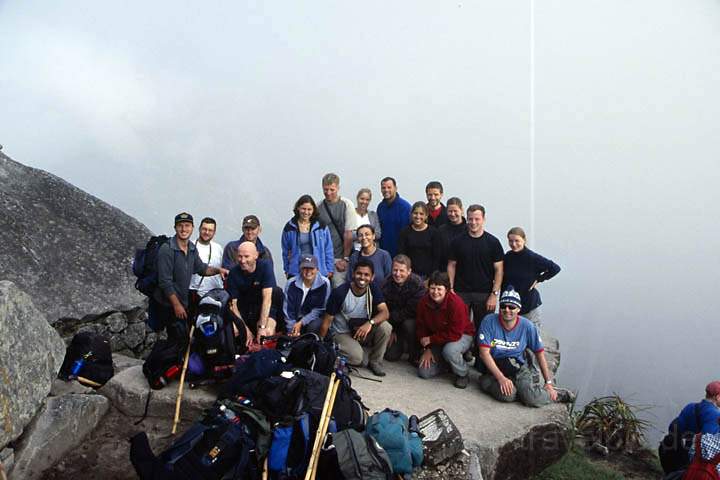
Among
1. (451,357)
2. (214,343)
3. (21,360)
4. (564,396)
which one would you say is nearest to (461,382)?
(451,357)

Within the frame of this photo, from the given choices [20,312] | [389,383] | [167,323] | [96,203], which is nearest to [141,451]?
[20,312]

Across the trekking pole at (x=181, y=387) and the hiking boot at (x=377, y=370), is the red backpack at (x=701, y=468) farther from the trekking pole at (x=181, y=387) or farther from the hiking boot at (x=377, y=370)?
the trekking pole at (x=181, y=387)

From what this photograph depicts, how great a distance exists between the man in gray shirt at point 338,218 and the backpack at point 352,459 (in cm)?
326

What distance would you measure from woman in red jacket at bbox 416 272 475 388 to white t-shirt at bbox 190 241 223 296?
259 centimetres

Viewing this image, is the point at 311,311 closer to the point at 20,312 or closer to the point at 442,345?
the point at 442,345

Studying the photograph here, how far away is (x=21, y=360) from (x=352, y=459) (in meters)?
2.77

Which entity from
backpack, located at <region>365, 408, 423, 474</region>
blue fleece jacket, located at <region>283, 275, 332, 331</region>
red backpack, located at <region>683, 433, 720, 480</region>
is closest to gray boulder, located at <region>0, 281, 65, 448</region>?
blue fleece jacket, located at <region>283, 275, 332, 331</region>

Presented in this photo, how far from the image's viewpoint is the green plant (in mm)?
9047

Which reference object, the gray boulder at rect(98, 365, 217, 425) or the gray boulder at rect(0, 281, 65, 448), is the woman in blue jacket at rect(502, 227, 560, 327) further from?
the gray boulder at rect(0, 281, 65, 448)

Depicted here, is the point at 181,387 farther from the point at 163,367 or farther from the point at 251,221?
the point at 251,221

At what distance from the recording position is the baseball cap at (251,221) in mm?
6957

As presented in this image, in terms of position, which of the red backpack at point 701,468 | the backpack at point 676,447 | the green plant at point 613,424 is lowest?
the green plant at point 613,424

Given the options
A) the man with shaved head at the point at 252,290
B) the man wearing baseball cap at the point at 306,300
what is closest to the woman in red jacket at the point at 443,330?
the man wearing baseball cap at the point at 306,300

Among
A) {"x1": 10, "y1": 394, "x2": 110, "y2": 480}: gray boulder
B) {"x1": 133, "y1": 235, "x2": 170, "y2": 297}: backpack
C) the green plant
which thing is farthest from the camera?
the green plant
